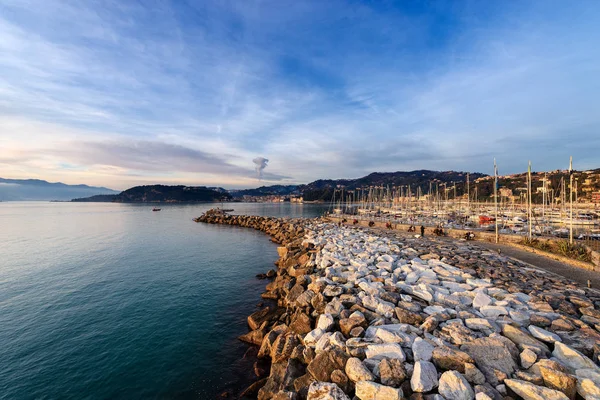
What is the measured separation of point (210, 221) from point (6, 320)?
48215 millimetres

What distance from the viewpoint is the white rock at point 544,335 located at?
5516 mm

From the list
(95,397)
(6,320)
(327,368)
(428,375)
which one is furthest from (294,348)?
(6,320)

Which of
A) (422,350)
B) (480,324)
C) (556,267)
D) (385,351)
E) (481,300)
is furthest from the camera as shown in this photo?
(556,267)

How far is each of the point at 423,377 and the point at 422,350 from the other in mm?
837

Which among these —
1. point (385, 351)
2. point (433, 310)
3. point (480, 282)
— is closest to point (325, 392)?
point (385, 351)

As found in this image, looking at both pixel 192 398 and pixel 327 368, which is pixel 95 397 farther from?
pixel 327 368

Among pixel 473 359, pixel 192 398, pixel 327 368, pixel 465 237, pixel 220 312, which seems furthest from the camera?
pixel 465 237

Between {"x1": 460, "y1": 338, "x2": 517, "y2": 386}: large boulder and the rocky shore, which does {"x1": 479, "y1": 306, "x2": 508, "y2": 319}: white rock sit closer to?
the rocky shore

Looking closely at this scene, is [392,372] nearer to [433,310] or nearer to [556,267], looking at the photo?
[433,310]

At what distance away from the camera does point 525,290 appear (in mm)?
8617

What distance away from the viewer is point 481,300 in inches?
303

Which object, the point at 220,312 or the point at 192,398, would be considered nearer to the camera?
the point at 192,398

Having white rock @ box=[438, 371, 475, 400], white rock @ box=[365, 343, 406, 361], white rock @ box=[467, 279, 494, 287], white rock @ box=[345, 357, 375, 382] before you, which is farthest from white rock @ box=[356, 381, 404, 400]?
white rock @ box=[467, 279, 494, 287]

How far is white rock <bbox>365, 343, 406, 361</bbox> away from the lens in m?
5.39
